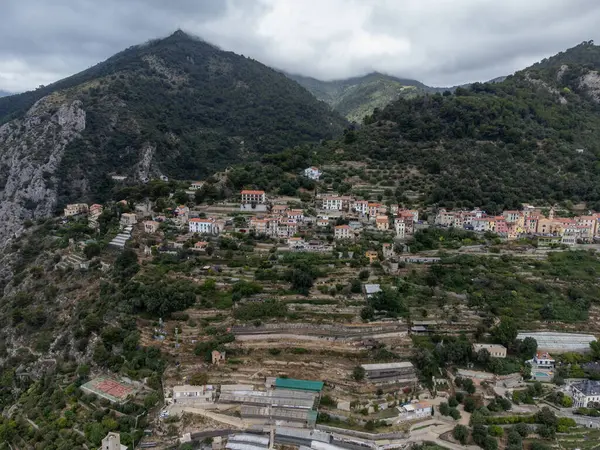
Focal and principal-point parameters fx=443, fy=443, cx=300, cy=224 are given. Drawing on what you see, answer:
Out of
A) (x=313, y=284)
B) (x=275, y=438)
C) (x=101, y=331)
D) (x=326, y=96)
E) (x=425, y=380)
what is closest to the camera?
(x=275, y=438)

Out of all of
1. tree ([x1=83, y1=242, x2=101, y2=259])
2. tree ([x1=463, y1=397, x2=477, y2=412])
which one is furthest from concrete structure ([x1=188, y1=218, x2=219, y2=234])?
tree ([x1=463, y1=397, x2=477, y2=412])

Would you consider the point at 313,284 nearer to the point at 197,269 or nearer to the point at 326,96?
the point at 197,269

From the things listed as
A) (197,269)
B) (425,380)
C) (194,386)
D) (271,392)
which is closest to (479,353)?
(425,380)

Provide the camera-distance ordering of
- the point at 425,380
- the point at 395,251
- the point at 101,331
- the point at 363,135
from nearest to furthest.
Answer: the point at 425,380 < the point at 101,331 < the point at 395,251 < the point at 363,135

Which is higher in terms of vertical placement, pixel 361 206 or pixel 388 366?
pixel 361 206

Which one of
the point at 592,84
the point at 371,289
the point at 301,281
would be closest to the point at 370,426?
the point at 371,289

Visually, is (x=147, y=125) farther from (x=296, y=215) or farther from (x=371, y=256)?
(x=371, y=256)

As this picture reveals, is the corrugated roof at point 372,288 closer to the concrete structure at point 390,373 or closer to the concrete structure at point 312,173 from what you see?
the concrete structure at point 390,373
